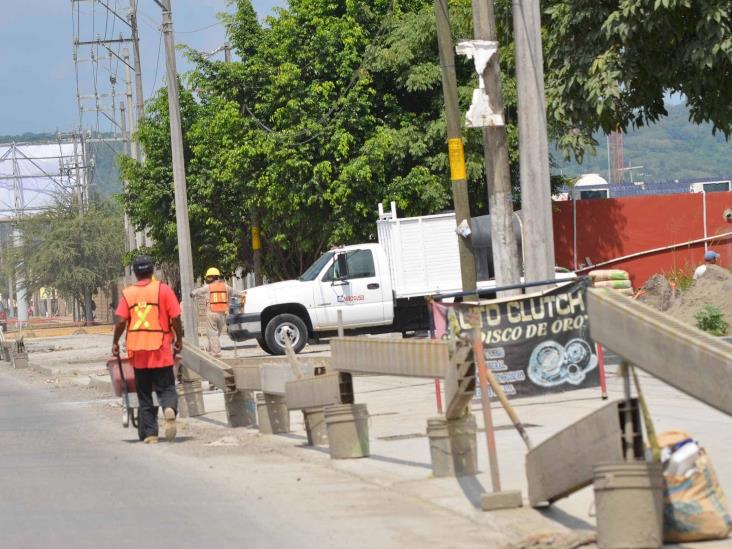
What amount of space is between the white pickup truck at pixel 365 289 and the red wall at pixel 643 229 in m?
5.15

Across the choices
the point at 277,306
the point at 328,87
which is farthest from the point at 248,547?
the point at 328,87

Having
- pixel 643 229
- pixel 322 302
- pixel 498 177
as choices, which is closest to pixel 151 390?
pixel 498 177

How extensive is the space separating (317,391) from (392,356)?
1.31 meters

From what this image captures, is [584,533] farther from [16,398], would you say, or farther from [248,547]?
[16,398]

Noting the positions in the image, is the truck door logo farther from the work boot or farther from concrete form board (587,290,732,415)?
concrete form board (587,290,732,415)

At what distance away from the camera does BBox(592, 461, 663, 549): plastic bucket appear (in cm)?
632

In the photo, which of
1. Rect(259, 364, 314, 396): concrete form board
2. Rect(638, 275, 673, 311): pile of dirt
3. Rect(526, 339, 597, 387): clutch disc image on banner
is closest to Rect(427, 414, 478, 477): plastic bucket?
Rect(259, 364, 314, 396): concrete form board

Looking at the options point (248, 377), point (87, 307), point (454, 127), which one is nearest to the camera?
point (248, 377)

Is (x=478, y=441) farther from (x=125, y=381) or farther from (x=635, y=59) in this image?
(x=635, y=59)

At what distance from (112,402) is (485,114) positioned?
7299 mm

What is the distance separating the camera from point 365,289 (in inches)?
1080

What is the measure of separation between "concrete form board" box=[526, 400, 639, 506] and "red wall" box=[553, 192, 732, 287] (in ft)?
79.8

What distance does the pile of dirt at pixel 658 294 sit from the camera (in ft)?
80.5

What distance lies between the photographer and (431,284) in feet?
92.7
